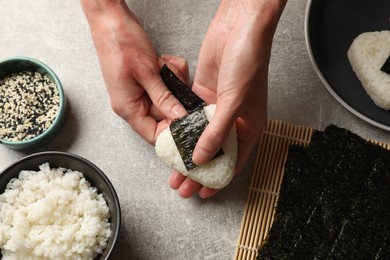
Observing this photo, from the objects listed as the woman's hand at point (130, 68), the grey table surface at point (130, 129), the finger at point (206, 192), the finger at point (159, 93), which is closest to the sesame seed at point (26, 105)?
the grey table surface at point (130, 129)

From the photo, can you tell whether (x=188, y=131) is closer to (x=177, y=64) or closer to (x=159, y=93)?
(x=159, y=93)

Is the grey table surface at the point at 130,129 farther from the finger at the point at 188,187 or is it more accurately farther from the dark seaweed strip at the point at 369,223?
the dark seaweed strip at the point at 369,223

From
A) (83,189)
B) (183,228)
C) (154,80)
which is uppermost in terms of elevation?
(154,80)

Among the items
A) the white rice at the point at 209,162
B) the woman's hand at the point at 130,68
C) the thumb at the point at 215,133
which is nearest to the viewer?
the thumb at the point at 215,133

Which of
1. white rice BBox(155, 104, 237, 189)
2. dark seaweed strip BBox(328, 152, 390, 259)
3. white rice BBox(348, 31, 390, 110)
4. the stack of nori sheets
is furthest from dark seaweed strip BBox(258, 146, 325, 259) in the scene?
white rice BBox(348, 31, 390, 110)

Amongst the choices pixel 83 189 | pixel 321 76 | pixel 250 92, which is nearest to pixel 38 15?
pixel 83 189

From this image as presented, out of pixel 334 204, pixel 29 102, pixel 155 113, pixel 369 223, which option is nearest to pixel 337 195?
pixel 334 204

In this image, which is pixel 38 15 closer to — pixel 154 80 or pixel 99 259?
pixel 154 80
